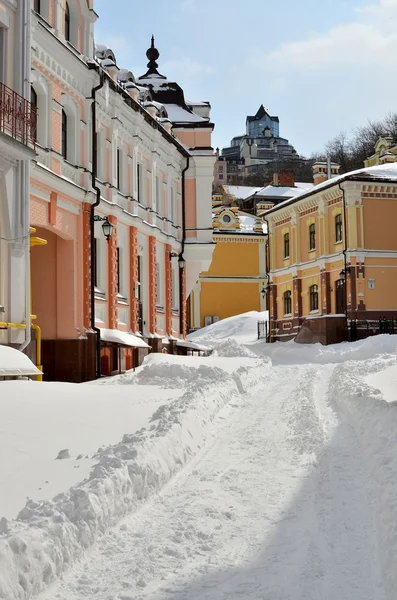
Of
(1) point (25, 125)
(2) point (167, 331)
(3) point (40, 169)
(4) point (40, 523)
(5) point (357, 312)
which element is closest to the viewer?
(4) point (40, 523)

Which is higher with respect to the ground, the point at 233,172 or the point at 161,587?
the point at 233,172

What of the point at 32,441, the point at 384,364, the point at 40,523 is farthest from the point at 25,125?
the point at 384,364

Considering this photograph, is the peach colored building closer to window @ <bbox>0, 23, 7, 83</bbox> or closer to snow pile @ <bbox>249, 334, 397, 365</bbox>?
window @ <bbox>0, 23, 7, 83</bbox>

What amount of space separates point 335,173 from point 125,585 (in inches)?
1823

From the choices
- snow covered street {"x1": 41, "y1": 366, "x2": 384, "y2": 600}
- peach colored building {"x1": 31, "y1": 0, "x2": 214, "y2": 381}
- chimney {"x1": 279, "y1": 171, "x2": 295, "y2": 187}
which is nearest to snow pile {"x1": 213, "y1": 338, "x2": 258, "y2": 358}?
peach colored building {"x1": 31, "y1": 0, "x2": 214, "y2": 381}

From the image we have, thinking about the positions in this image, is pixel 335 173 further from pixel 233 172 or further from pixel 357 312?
pixel 233 172

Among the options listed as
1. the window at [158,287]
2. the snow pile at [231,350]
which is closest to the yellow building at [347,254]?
the snow pile at [231,350]

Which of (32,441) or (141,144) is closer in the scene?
(32,441)

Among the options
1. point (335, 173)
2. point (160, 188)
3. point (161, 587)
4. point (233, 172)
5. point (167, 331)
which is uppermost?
point (233, 172)

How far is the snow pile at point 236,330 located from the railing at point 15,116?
32.9 metres

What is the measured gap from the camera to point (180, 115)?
99.1 ft

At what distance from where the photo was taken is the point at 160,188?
27156 millimetres

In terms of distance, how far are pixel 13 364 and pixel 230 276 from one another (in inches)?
1794

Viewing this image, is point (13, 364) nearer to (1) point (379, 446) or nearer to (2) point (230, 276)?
(1) point (379, 446)
